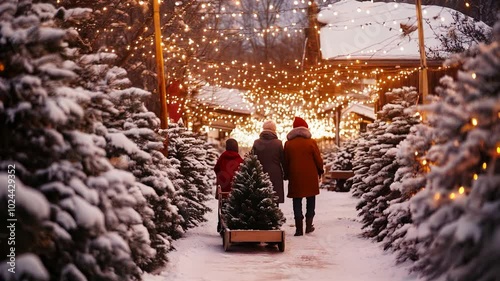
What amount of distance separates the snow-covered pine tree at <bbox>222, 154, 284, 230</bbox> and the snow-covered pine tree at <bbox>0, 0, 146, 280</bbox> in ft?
19.8

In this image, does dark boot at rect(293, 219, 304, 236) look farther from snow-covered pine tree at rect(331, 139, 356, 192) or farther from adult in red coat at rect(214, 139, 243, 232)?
snow-covered pine tree at rect(331, 139, 356, 192)

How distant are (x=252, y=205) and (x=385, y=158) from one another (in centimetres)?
225

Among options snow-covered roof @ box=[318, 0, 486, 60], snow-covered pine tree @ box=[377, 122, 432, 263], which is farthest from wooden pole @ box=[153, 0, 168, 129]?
snow-covered roof @ box=[318, 0, 486, 60]

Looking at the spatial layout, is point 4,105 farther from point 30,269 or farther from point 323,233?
point 323,233

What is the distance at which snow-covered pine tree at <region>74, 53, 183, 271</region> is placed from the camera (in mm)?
7458

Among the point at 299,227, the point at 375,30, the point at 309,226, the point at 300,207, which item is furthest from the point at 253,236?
the point at 375,30

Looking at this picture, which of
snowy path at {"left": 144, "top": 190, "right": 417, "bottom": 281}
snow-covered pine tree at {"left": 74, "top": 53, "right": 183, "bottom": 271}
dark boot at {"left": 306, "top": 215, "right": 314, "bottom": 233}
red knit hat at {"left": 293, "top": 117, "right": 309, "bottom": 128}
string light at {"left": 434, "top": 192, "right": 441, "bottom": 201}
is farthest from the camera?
red knit hat at {"left": 293, "top": 117, "right": 309, "bottom": 128}

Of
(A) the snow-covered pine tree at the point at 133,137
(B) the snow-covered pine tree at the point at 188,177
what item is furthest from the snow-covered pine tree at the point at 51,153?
(B) the snow-covered pine tree at the point at 188,177

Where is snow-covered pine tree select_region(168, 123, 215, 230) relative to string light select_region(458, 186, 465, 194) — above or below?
below

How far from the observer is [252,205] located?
39.2 feet

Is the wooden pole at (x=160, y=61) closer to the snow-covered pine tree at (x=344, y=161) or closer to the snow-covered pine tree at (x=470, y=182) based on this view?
the snow-covered pine tree at (x=470, y=182)

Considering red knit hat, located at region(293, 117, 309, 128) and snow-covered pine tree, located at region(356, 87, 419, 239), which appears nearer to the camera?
snow-covered pine tree, located at region(356, 87, 419, 239)

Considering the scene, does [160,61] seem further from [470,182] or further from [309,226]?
[470,182]

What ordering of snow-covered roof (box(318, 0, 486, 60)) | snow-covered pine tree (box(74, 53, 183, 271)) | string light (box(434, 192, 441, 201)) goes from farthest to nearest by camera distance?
1. snow-covered roof (box(318, 0, 486, 60))
2. snow-covered pine tree (box(74, 53, 183, 271))
3. string light (box(434, 192, 441, 201))
